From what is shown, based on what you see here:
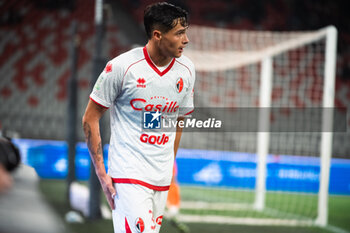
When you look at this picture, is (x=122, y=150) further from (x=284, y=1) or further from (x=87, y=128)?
(x=284, y=1)

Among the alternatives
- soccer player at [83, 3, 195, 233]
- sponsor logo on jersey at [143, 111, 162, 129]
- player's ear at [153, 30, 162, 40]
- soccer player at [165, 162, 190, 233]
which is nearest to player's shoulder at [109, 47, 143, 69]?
soccer player at [83, 3, 195, 233]

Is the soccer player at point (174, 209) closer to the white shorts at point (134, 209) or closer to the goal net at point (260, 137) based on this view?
the goal net at point (260, 137)

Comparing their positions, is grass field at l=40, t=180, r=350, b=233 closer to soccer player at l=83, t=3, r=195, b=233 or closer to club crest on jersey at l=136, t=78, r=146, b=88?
soccer player at l=83, t=3, r=195, b=233

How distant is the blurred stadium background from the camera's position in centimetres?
805

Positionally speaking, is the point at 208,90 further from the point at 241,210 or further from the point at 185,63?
the point at 185,63

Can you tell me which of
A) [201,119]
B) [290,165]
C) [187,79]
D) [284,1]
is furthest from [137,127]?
[284,1]

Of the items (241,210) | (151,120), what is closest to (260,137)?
(241,210)

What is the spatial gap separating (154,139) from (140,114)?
137mm

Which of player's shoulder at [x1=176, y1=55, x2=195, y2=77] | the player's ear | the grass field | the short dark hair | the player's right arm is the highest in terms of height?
the short dark hair

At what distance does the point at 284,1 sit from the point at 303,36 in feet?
22.0

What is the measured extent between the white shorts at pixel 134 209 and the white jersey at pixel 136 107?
0.12 ft

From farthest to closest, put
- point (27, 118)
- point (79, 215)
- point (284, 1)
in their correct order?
point (284, 1) < point (27, 118) < point (79, 215)

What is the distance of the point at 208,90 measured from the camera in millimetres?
11547

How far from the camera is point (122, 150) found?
2141mm
